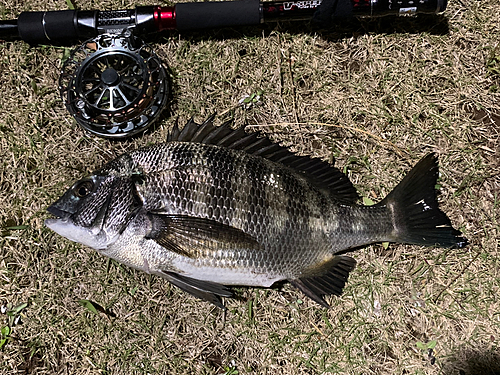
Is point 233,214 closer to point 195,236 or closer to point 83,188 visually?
point 195,236

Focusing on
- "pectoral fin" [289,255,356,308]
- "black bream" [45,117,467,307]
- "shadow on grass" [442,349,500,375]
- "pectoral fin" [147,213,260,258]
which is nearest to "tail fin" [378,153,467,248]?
"black bream" [45,117,467,307]

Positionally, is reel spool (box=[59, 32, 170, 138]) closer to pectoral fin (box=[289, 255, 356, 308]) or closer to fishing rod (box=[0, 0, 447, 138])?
fishing rod (box=[0, 0, 447, 138])

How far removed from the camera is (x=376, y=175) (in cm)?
290

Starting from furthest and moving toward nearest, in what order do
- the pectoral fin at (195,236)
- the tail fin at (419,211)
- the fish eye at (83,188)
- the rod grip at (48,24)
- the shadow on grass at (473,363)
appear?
the rod grip at (48,24) → the shadow on grass at (473,363) → the tail fin at (419,211) → the fish eye at (83,188) → the pectoral fin at (195,236)

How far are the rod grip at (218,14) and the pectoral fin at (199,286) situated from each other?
5.59ft

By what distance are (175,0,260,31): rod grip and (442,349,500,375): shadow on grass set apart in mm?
2659

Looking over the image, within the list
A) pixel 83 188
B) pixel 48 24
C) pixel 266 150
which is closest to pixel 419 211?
pixel 266 150

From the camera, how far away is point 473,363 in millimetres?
2711

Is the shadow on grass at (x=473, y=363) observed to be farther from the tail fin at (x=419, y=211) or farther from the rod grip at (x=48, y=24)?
the rod grip at (x=48, y=24)

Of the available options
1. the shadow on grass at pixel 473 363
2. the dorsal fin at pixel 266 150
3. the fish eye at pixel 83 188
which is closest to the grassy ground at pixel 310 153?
the shadow on grass at pixel 473 363

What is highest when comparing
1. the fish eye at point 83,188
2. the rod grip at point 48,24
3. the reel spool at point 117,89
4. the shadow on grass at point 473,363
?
the rod grip at point 48,24

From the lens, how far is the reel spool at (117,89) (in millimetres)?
2775

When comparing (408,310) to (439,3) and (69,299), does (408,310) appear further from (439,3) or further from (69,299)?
(69,299)

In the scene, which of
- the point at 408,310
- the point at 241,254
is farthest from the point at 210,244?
the point at 408,310
